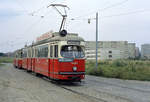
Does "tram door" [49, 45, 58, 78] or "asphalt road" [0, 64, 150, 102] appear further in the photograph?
"tram door" [49, 45, 58, 78]

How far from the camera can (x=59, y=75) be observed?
1384cm

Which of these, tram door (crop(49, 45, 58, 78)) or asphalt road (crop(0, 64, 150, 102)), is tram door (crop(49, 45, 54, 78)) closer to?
tram door (crop(49, 45, 58, 78))

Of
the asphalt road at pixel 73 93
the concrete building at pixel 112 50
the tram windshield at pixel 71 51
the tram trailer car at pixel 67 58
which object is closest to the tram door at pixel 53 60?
the tram trailer car at pixel 67 58

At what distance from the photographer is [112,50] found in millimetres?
78688

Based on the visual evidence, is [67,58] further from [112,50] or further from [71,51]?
[112,50]

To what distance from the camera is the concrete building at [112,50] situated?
72625 mm

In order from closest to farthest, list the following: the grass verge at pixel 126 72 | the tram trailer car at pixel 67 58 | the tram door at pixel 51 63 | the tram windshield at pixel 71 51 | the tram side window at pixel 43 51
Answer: the tram trailer car at pixel 67 58 → the tram windshield at pixel 71 51 → the tram door at pixel 51 63 → the tram side window at pixel 43 51 → the grass verge at pixel 126 72

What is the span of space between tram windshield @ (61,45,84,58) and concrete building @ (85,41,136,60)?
55.8 meters

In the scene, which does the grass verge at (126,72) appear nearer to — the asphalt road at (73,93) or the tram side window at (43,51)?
the asphalt road at (73,93)

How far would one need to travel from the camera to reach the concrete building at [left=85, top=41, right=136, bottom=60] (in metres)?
72.6

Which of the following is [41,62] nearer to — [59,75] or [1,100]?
[59,75]

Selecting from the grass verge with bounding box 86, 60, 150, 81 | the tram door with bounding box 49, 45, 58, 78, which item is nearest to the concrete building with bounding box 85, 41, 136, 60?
the grass verge with bounding box 86, 60, 150, 81

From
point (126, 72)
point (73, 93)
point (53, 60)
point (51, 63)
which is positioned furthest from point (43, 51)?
point (126, 72)

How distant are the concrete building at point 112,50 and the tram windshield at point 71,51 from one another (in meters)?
55.8
